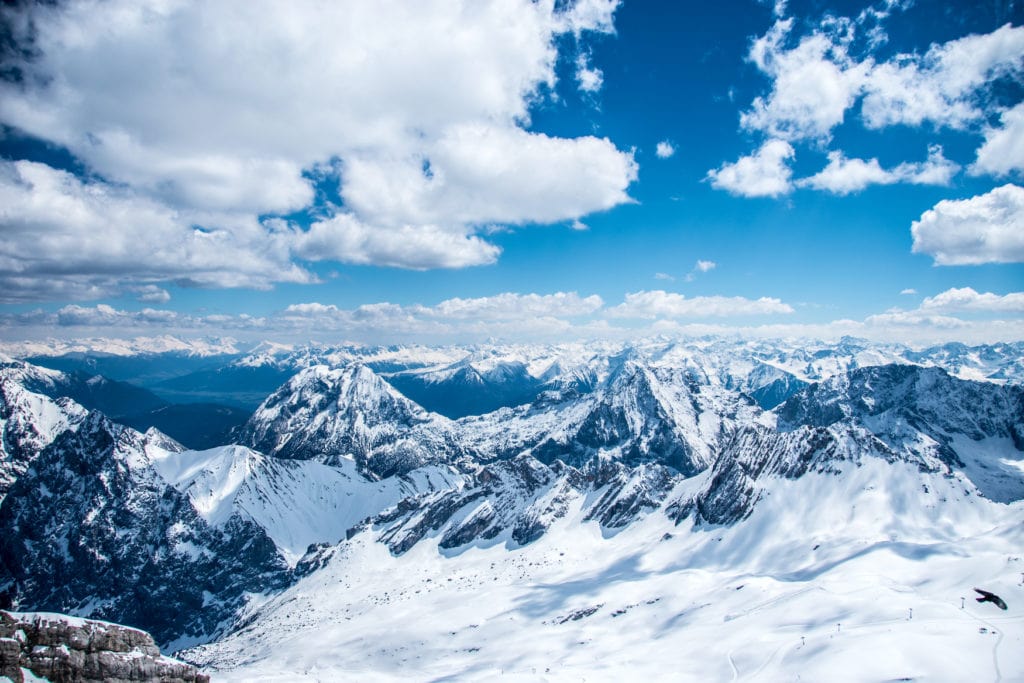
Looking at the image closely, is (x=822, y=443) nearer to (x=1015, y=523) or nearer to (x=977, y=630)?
(x=1015, y=523)

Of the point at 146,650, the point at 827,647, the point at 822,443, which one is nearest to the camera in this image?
the point at 146,650

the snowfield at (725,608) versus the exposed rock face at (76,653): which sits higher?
the exposed rock face at (76,653)

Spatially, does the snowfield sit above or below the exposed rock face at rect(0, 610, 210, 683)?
below

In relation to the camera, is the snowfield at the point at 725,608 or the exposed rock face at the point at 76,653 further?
the snowfield at the point at 725,608

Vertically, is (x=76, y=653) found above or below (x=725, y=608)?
above

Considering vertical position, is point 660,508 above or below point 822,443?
below

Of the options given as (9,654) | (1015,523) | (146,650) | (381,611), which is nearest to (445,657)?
(381,611)

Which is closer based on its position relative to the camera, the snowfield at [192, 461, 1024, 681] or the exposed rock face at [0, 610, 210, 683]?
the exposed rock face at [0, 610, 210, 683]

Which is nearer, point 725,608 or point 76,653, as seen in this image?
point 76,653
